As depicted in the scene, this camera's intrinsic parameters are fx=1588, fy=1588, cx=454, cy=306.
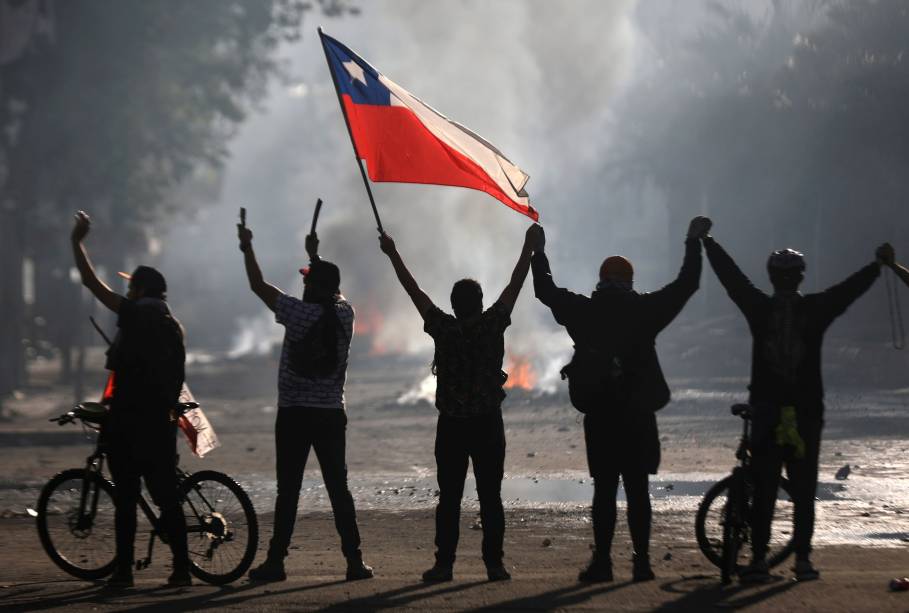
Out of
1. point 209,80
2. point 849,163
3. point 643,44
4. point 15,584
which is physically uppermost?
point 643,44

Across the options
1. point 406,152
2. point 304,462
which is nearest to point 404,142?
point 406,152

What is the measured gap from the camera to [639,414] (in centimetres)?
743

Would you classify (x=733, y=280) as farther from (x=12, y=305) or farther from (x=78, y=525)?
(x=12, y=305)

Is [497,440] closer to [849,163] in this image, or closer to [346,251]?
[849,163]

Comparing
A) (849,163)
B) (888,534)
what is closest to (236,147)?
(849,163)

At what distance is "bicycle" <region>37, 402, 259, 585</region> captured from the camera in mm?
7660

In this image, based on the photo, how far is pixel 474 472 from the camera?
24.8ft

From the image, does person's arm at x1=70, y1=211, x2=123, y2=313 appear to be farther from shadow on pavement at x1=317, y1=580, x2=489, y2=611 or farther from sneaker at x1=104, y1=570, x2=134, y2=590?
shadow on pavement at x1=317, y1=580, x2=489, y2=611

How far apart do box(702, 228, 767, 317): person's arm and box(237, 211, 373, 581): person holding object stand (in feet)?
5.77

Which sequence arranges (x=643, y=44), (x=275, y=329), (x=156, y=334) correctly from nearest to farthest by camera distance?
(x=156, y=334) < (x=643, y=44) < (x=275, y=329)

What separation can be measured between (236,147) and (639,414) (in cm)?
16453

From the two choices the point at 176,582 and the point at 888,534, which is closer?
the point at 176,582

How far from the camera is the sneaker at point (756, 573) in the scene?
7.29m

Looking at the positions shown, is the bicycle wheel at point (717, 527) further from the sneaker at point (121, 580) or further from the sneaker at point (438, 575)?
the sneaker at point (121, 580)
